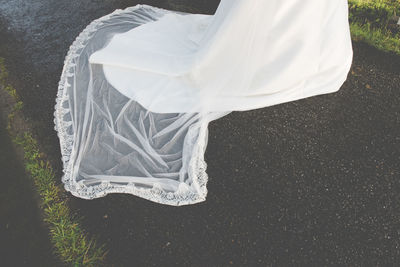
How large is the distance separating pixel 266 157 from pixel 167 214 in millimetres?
870

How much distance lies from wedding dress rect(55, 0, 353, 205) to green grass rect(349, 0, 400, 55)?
1141 mm

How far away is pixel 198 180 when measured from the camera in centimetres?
206

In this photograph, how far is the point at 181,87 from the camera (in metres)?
2.53

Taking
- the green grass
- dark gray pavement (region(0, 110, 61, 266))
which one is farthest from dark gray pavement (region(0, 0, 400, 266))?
the green grass

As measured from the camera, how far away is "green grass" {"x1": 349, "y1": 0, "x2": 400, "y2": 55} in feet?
11.7

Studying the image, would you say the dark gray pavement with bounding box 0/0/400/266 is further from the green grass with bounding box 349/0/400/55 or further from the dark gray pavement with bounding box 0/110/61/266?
the green grass with bounding box 349/0/400/55

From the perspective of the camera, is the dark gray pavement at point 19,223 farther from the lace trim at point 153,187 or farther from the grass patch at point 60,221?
the lace trim at point 153,187

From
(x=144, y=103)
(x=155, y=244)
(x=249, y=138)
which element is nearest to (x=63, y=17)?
(x=144, y=103)

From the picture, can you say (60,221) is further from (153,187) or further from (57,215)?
(153,187)

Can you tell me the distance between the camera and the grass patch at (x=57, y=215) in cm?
187

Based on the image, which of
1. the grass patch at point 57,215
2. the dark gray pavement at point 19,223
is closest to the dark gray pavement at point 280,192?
the grass patch at point 57,215

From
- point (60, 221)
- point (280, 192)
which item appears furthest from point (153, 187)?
point (280, 192)

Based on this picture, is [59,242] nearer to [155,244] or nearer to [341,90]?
[155,244]

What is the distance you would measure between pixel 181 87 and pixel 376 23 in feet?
8.99
